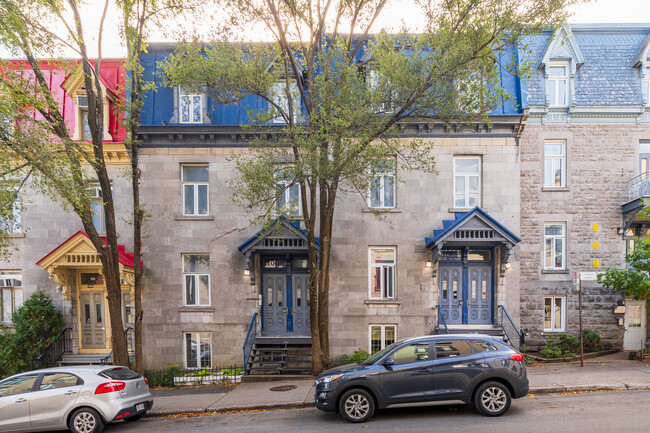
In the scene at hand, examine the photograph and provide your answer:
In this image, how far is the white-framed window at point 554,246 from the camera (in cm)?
1377

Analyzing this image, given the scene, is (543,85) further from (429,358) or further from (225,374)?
(225,374)

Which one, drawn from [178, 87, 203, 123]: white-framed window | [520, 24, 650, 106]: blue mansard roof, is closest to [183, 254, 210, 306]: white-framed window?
[178, 87, 203, 123]: white-framed window

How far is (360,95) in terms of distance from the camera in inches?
381

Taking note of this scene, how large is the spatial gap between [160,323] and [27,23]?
994cm

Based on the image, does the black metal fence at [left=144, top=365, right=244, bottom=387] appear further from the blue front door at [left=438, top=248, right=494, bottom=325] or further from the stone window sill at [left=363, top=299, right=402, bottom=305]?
the blue front door at [left=438, top=248, right=494, bottom=325]

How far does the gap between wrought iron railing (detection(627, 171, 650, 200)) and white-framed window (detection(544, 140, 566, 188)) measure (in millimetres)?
2293

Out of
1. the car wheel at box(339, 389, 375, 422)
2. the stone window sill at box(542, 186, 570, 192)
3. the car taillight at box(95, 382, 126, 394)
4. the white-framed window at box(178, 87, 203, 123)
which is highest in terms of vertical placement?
the white-framed window at box(178, 87, 203, 123)

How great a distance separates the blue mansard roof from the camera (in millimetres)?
13586

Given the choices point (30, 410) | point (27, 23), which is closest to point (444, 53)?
point (27, 23)

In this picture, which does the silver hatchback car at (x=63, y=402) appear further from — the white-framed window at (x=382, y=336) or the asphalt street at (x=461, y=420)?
the white-framed window at (x=382, y=336)

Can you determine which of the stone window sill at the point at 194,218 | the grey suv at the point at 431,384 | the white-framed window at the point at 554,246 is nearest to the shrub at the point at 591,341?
the white-framed window at the point at 554,246

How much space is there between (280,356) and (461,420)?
666 cm

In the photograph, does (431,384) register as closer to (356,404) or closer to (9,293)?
(356,404)

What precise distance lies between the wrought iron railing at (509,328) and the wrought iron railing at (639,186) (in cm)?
649
